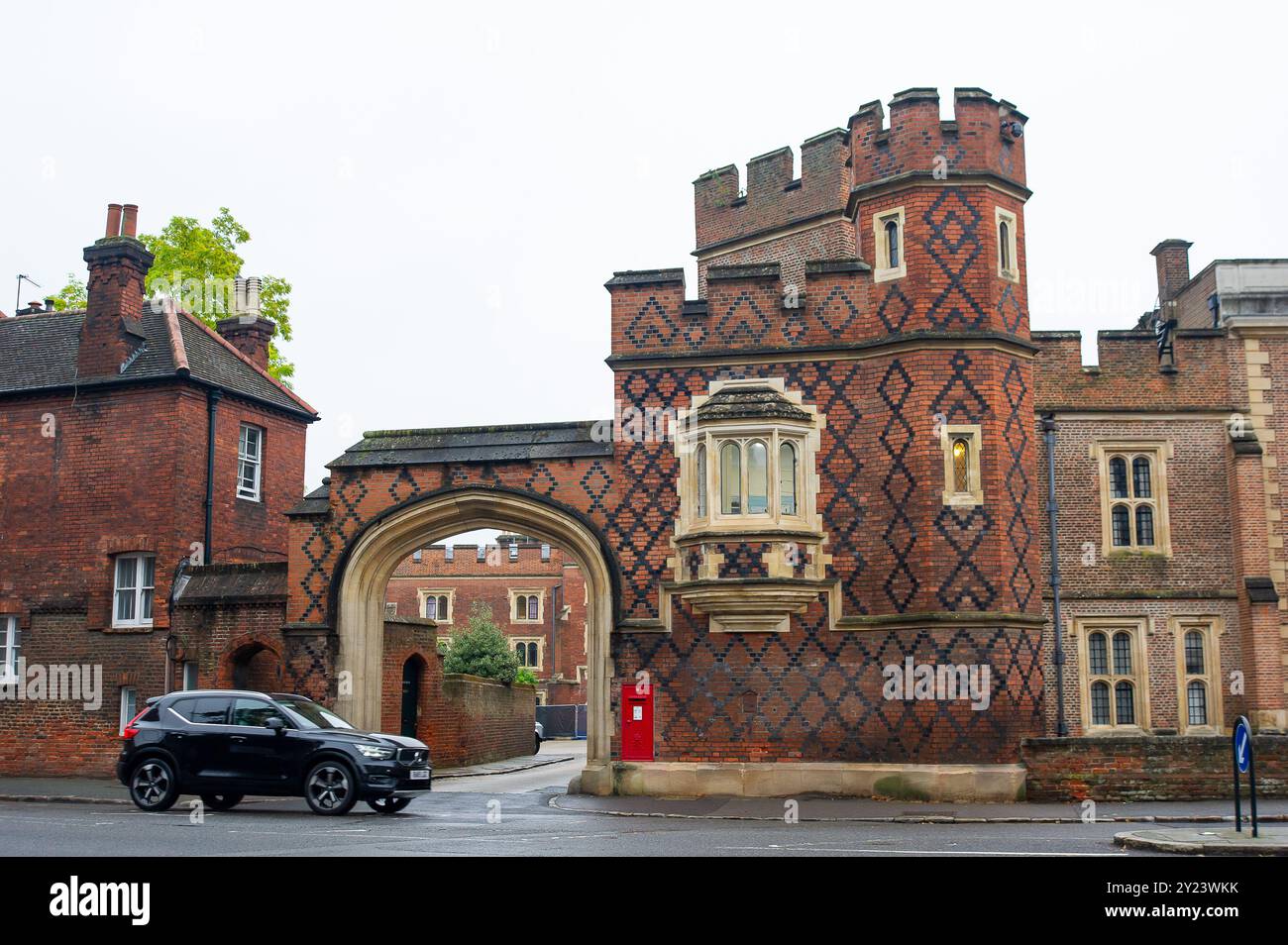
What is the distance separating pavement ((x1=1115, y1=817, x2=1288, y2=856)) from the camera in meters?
12.5

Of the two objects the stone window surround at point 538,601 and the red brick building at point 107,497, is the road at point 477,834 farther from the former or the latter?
the stone window surround at point 538,601

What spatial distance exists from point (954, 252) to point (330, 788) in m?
12.2

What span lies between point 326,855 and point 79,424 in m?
17.5

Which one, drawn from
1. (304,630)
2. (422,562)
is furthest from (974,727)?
(422,562)

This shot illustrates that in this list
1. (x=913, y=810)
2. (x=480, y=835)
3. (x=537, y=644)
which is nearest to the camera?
(x=480, y=835)

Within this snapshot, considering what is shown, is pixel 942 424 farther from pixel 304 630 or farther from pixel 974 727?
pixel 304 630

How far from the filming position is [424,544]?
2347 centimetres

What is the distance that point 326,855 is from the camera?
445 inches

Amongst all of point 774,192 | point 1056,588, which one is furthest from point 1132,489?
point 774,192

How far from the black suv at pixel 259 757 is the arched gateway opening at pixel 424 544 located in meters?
4.38

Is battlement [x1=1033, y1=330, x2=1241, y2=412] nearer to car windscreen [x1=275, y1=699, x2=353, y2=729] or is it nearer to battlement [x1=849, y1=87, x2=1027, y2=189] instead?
battlement [x1=849, y1=87, x2=1027, y2=189]

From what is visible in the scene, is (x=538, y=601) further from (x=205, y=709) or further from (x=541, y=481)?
(x=205, y=709)

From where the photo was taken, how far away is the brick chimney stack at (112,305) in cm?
2628

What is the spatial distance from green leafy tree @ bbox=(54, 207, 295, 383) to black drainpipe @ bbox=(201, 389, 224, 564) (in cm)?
907
